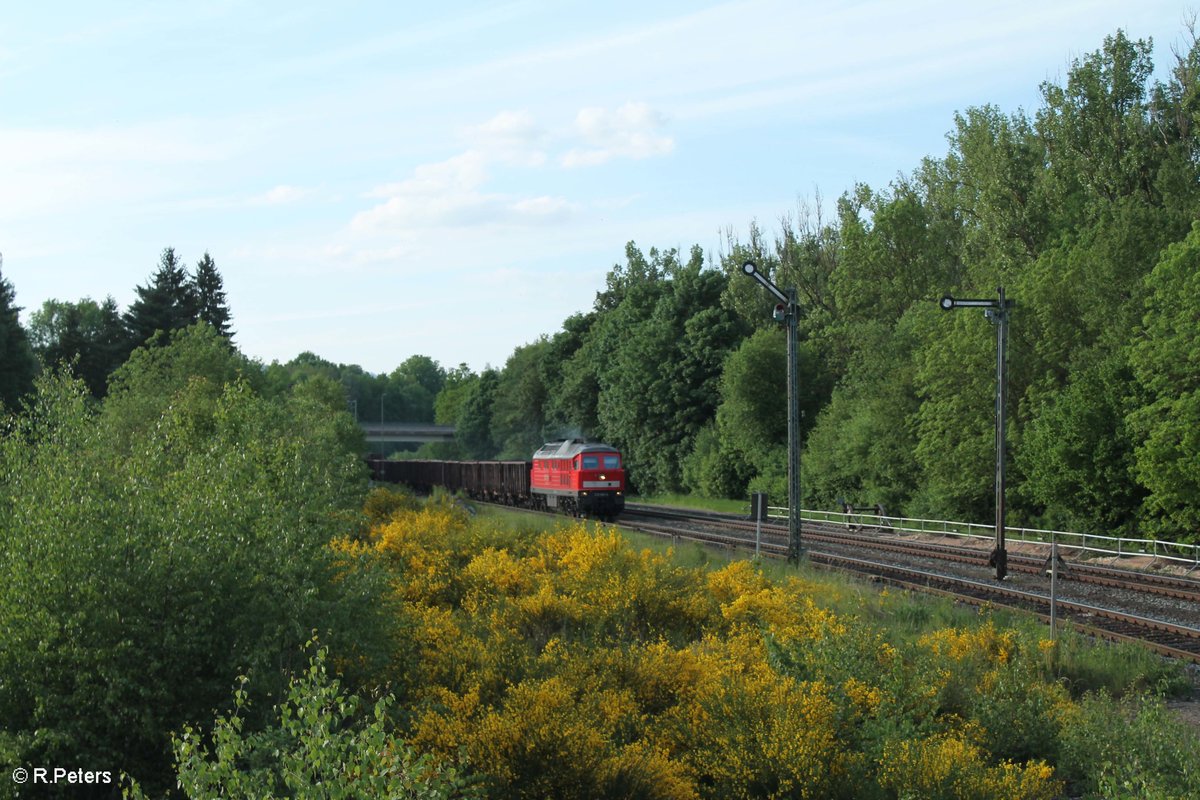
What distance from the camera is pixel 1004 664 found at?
13945 mm

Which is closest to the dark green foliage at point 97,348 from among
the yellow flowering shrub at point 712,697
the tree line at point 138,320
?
the tree line at point 138,320

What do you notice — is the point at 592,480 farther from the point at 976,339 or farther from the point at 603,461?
the point at 976,339

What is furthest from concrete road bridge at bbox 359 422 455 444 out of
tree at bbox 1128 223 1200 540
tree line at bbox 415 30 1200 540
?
tree at bbox 1128 223 1200 540

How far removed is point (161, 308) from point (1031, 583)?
65919 mm

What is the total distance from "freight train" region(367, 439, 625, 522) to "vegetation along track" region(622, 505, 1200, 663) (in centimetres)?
506

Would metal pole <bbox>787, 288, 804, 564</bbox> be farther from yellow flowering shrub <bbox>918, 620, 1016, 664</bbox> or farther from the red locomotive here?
the red locomotive

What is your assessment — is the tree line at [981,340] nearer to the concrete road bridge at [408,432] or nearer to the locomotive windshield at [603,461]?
the locomotive windshield at [603,461]

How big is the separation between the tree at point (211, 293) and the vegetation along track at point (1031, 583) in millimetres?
56331

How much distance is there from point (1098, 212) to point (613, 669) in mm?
35071

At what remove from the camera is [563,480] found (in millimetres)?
45656

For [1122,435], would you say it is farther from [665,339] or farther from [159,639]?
[665,339]

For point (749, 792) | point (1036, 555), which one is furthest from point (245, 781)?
point (1036, 555)

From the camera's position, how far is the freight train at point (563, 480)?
4347 cm

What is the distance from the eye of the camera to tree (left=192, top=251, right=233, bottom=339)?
85.1 metres
